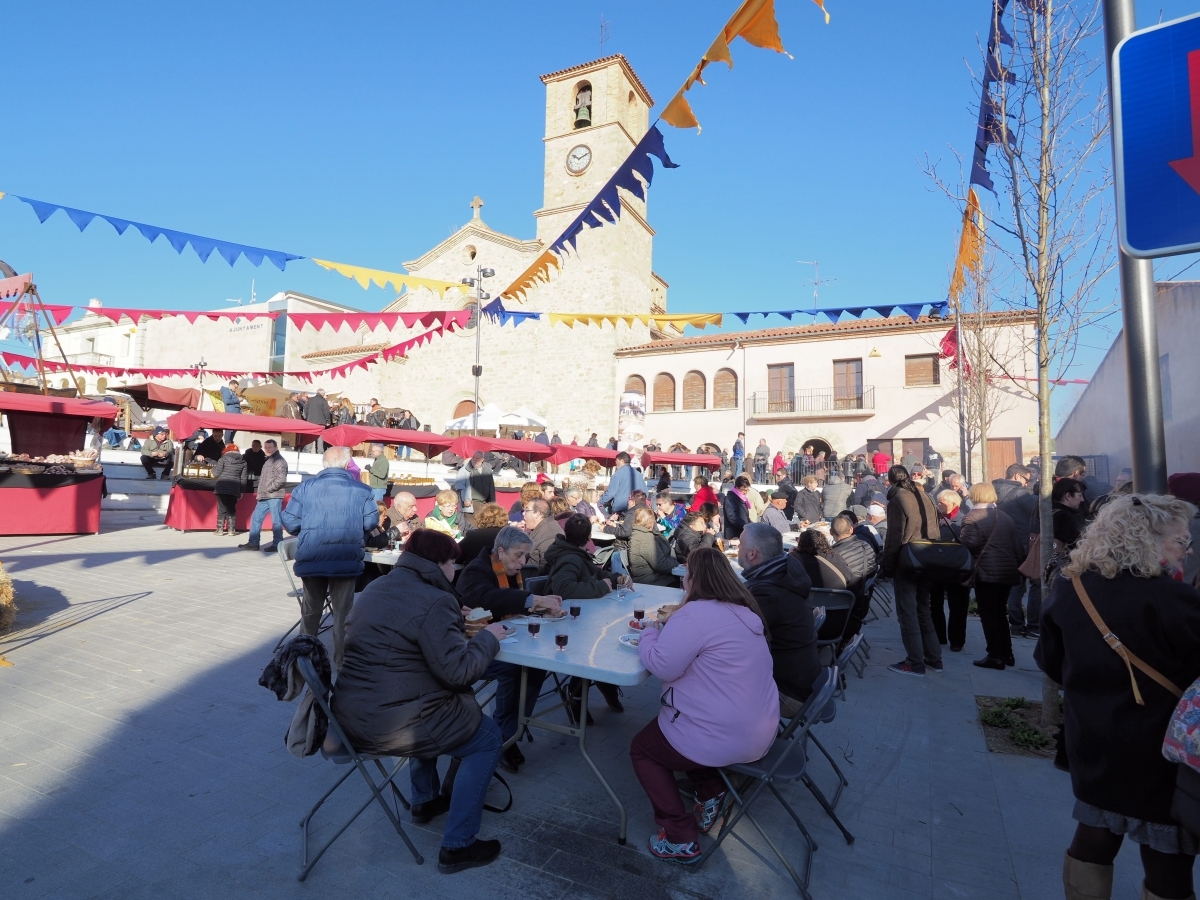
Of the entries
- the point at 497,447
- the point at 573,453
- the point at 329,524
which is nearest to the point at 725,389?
the point at 573,453

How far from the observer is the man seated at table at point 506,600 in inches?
142

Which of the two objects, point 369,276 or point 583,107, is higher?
point 583,107

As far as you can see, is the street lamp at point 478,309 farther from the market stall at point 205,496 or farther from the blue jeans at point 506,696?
the blue jeans at point 506,696

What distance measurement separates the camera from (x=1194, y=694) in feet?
5.70

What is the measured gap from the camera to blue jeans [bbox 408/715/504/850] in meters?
2.61

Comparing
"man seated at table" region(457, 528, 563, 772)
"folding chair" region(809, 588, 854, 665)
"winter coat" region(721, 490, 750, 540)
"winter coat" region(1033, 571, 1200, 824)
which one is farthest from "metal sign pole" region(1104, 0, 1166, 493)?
"winter coat" region(721, 490, 750, 540)

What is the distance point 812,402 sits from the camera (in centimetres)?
2464

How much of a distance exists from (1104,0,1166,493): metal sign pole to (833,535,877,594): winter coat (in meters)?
2.81

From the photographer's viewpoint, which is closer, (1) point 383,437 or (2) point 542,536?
(2) point 542,536

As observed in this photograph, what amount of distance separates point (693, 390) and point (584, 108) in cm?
1354

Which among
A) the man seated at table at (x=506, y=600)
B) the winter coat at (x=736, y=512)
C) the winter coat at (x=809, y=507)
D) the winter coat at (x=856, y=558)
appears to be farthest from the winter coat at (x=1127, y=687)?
the winter coat at (x=809, y=507)

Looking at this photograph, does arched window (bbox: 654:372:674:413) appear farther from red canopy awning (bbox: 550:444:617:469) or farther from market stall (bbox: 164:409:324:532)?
market stall (bbox: 164:409:324:532)

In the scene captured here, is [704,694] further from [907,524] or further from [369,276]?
[369,276]

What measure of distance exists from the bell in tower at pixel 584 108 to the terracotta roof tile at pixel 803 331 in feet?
33.8
